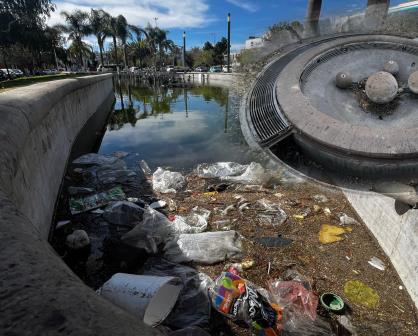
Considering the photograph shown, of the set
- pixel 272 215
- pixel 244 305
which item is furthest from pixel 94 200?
pixel 244 305

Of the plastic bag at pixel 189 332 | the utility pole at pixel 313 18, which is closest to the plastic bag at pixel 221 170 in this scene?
the utility pole at pixel 313 18

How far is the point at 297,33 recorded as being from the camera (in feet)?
17.3

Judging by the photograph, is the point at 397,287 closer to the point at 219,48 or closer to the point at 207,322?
the point at 207,322

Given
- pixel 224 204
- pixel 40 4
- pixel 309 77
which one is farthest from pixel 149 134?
pixel 40 4

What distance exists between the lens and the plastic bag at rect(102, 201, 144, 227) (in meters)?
4.31

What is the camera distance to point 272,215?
457 cm

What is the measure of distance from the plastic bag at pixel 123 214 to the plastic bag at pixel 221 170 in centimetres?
219

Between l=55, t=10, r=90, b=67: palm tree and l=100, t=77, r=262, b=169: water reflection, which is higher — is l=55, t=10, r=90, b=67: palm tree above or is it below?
above

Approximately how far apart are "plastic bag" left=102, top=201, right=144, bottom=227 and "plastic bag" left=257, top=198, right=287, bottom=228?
1.91 metres

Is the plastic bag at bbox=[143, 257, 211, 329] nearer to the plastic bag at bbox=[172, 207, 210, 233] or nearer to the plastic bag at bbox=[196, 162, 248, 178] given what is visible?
the plastic bag at bbox=[172, 207, 210, 233]

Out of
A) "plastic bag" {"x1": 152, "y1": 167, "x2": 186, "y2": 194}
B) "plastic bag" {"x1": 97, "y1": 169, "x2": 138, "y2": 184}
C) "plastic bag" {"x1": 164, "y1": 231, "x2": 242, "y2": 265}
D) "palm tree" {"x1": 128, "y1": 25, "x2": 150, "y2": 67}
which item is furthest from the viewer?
"palm tree" {"x1": 128, "y1": 25, "x2": 150, "y2": 67}

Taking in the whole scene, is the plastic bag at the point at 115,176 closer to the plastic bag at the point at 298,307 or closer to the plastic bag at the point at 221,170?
the plastic bag at the point at 221,170

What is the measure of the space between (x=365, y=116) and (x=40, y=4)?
83.7ft

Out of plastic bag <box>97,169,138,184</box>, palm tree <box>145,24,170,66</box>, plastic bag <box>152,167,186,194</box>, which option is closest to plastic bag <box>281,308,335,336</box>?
plastic bag <box>152,167,186,194</box>
